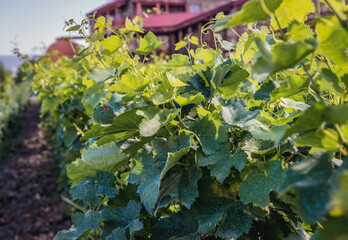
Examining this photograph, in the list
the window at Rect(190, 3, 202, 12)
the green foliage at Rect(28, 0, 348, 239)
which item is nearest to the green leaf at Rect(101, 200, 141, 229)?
the green foliage at Rect(28, 0, 348, 239)

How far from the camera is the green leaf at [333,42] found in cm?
53

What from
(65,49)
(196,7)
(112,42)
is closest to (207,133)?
(112,42)

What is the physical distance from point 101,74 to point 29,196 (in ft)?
15.1

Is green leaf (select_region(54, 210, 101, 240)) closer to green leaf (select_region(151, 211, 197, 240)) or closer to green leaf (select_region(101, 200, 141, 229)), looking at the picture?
green leaf (select_region(101, 200, 141, 229))

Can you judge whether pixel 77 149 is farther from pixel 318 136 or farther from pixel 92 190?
pixel 318 136

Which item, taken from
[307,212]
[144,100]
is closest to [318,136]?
[307,212]

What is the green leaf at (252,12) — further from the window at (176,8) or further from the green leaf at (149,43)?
the window at (176,8)

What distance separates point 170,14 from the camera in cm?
1889

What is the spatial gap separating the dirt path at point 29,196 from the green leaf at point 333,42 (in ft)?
10.5

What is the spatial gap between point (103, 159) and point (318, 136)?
0.77 metres

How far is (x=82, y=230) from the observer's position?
43.3 inches

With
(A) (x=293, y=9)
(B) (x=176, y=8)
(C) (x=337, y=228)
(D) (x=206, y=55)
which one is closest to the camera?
(C) (x=337, y=228)

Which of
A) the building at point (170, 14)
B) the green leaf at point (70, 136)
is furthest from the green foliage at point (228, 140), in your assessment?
the building at point (170, 14)

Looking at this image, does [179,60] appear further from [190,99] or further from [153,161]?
[153,161]
